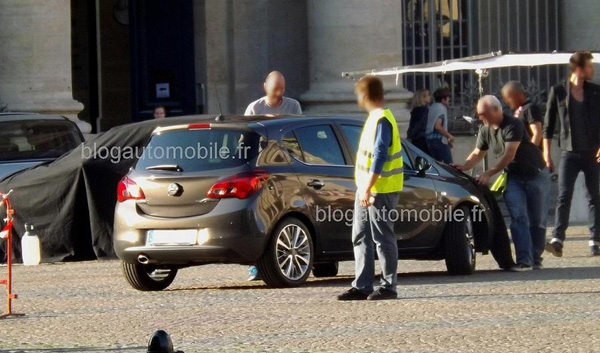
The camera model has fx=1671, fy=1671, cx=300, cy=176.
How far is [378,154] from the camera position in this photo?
12.3m

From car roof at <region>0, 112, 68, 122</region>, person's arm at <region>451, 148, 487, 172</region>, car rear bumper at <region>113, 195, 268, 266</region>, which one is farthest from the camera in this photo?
car roof at <region>0, 112, 68, 122</region>

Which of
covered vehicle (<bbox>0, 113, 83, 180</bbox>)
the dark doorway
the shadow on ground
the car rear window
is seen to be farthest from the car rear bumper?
the dark doorway

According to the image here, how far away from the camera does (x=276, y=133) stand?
13781 millimetres

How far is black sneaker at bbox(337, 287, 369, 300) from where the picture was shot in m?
12.4

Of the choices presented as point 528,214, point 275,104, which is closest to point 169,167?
point 275,104

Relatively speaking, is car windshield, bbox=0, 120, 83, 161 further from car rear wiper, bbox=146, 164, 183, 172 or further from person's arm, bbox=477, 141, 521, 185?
person's arm, bbox=477, 141, 521, 185

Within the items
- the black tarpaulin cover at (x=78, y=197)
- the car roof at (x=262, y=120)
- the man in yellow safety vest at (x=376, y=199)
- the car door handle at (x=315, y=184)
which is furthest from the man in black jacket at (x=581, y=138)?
the man in yellow safety vest at (x=376, y=199)

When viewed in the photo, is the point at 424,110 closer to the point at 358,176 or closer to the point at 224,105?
the point at 224,105

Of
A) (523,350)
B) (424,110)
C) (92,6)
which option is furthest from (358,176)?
(92,6)

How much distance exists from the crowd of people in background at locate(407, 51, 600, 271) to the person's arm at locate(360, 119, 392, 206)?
278 centimetres

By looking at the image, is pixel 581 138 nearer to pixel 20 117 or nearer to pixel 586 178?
pixel 586 178

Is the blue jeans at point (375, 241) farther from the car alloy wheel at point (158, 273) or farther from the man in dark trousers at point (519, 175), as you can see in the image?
the man in dark trousers at point (519, 175)

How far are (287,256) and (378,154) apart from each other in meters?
1.61

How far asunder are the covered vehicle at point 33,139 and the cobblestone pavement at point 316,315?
386 centimetres
